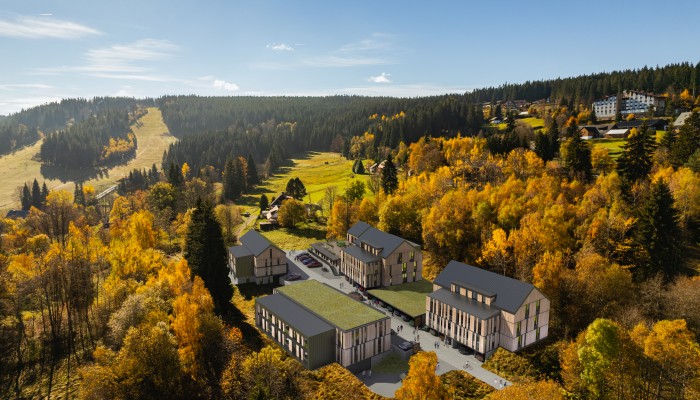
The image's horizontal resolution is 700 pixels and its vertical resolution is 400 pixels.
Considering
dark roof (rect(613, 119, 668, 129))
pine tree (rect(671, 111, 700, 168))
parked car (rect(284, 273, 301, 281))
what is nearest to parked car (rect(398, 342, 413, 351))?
parked car (rect(284, 273, 301, 281))

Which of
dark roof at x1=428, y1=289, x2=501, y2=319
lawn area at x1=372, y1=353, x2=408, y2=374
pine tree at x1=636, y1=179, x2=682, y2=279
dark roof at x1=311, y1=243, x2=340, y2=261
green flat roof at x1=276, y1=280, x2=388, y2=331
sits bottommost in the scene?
lawn area at x1=372, y1=353, x2=408, y2=374

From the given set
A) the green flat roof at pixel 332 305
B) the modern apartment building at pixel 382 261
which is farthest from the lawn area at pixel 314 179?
the green flat roof at pixel 332 305

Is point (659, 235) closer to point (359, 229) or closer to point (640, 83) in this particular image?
point (359, 229)

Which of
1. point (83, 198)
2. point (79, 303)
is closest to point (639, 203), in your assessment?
point (79, 303)

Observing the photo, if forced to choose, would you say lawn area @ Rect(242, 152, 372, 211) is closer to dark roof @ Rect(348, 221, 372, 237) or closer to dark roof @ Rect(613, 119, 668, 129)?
dark roof @ Rect(348, 221, 372, 237)

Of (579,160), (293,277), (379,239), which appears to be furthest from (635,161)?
(293,277)

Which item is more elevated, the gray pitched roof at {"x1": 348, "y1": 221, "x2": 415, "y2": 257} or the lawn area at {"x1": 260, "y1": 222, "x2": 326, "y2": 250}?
the gray pitched roof at {"x1": 348, "y1": 221, "x2": 415, "y2": 257}
